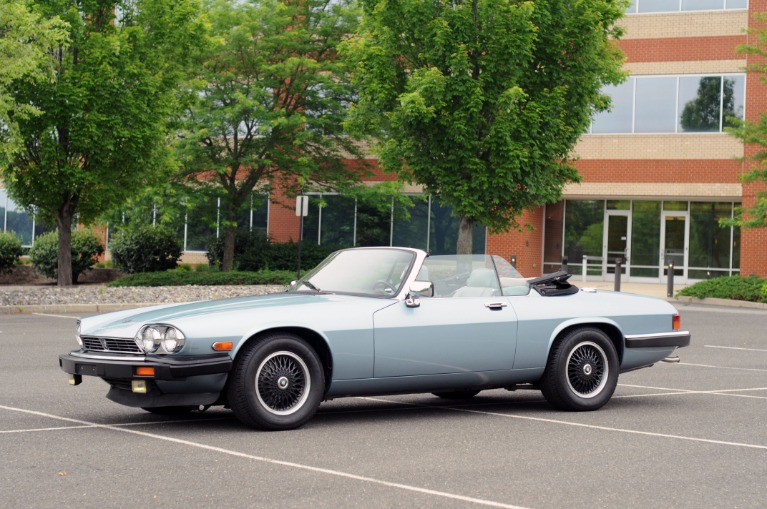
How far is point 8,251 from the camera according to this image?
118 ft

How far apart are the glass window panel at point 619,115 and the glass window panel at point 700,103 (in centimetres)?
169

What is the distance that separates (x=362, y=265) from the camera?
8875 millimetres

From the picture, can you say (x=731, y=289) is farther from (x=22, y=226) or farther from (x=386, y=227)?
(x=22, y=226)

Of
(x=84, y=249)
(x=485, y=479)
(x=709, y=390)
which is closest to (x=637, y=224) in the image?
(x=84, y=249)

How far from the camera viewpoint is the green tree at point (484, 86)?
23297mm

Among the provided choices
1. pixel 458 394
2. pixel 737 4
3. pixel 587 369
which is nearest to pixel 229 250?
pixel 737 4

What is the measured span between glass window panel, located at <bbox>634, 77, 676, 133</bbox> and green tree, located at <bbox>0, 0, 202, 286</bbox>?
17.1 meters

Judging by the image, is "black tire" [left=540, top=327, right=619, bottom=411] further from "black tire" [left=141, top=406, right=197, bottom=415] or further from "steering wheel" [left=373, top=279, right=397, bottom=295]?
"black tire" [left=141, top=406, right=197, bottom=415]

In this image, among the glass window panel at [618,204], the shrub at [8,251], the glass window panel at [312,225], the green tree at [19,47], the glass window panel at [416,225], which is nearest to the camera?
the green tree at [19,47]

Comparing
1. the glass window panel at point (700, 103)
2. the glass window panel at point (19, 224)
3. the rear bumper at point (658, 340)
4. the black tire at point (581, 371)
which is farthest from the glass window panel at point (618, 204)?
the black tire at point (581, 371)

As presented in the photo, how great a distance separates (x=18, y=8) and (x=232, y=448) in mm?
15421

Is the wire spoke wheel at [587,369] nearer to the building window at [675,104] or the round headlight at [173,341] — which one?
the round headlight at [173,341]

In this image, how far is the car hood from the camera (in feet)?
24.7

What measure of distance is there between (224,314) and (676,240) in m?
31.3
